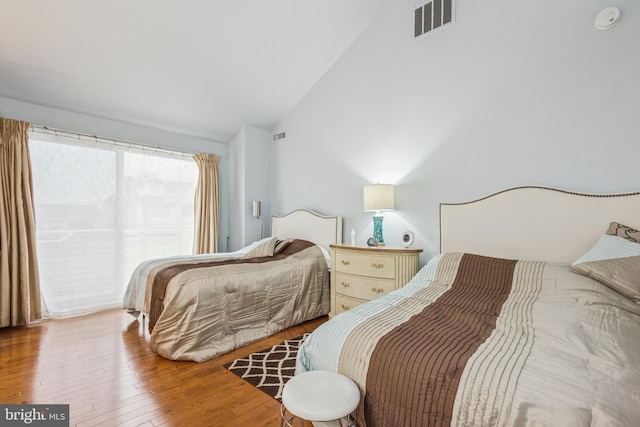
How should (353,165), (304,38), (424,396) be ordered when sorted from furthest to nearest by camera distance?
(353,165) < (304,38) < (424,396)

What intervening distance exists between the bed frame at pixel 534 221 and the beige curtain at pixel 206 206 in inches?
121

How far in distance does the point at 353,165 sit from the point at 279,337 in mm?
1983

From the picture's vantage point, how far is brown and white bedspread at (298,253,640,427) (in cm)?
83

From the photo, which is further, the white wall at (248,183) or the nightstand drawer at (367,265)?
the white wall at (248,183)

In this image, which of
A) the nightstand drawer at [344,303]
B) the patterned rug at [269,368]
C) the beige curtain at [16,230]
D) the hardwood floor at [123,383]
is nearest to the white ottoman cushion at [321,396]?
the hardwood floor at [123,383]

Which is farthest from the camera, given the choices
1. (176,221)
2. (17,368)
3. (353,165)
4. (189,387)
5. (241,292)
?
(176,221)

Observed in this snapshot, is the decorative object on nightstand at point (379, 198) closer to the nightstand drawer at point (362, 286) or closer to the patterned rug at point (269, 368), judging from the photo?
the nightstand drawer at point (362, 286)

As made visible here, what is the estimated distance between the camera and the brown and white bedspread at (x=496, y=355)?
83 cm

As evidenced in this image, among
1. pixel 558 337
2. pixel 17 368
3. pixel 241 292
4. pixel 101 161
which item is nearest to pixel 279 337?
pixel 241 292

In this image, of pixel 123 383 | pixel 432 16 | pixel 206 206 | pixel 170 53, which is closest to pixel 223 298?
pixel 123 383

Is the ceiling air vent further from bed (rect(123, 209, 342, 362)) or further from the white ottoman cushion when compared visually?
the white ottoman cushion

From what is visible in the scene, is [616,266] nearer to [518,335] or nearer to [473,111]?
[518,335]

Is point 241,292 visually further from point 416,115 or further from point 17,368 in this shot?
point 416,115

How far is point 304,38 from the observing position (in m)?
3.31
